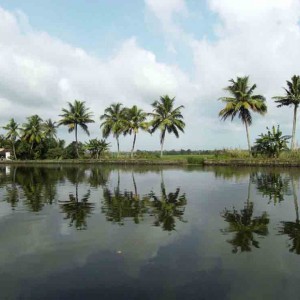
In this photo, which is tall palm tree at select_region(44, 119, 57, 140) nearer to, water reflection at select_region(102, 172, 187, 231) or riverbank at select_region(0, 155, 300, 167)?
riverbank at select_region(0, 155, 300, 167)

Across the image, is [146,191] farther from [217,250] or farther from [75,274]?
[75,274]

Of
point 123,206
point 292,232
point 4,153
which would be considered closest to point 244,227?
point 292,232

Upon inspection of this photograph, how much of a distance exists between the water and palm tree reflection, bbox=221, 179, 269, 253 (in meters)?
0.03

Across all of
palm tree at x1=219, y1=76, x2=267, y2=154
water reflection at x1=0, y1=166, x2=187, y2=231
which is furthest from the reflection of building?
water reflection at x1=0, y1=166, x2=187, y2=231

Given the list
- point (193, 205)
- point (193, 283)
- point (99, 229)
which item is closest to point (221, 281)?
Result: point (193, 283)

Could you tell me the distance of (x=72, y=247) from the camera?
30.0 feet

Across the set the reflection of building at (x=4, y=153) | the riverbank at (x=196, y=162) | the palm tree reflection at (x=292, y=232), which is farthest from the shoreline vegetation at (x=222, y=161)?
the palm tree reflection at (x=292, y=232)

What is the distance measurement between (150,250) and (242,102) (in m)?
42.9

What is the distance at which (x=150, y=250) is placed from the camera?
8.84 m

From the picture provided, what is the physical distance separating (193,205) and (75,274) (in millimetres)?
9004

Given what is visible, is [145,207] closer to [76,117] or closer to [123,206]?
[123,206]

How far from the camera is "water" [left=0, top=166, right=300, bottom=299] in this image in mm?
6555

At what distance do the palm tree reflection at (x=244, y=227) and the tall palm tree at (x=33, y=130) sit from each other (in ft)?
202

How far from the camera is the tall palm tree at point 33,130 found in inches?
2761
